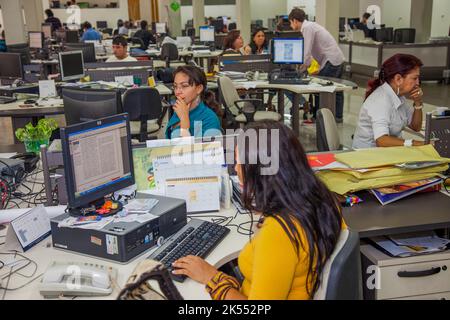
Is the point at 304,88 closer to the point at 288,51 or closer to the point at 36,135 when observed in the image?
the point at 288,51

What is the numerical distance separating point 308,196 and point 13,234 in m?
1.17

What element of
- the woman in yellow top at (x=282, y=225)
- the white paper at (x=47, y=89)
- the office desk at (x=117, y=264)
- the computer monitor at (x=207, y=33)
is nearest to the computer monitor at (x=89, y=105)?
the office desk at (x=117, y=264)

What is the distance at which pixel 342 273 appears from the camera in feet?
4.57

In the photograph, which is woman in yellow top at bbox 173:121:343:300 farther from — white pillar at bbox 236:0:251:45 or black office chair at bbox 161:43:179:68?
white pillar at bbox 236:0:251:45

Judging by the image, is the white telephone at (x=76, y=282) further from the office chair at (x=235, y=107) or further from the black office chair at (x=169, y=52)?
the black office chair at (x=169, y=52)

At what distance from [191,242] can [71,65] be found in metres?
4.61

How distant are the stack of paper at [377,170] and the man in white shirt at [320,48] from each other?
4415 millimetres

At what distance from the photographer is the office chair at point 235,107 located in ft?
17.7

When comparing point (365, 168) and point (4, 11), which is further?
point (4, 11)

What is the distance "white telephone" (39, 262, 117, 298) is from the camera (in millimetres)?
1569

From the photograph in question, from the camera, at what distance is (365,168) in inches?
88.6

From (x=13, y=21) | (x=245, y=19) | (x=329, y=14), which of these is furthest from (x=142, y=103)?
(x=245, y=19)

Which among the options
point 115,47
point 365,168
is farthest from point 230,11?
point 365,168
